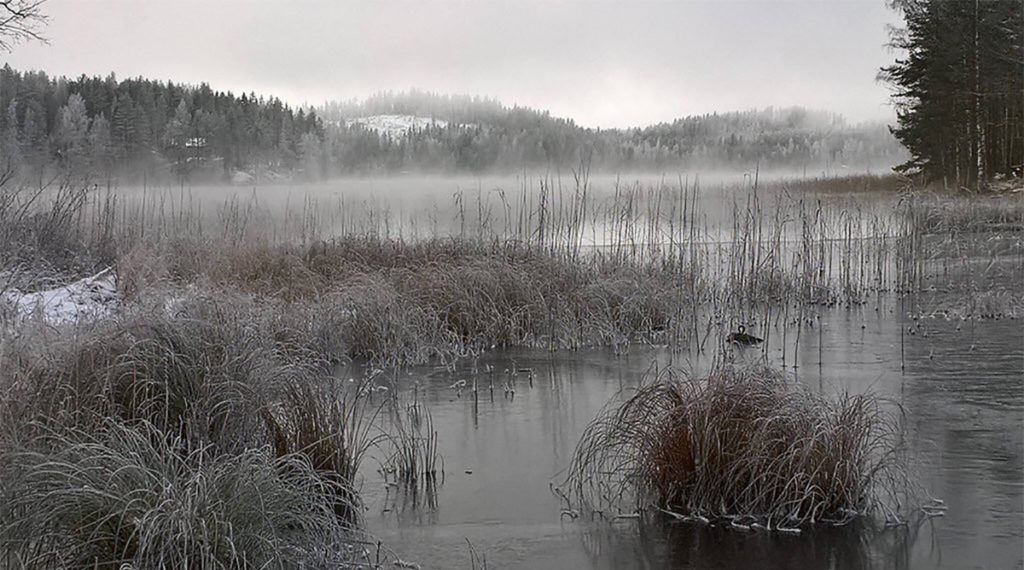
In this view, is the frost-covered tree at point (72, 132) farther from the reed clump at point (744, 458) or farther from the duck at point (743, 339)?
the reed clump at point (744, 458)

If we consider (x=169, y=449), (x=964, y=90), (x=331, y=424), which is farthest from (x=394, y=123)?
(x=169, y=449)

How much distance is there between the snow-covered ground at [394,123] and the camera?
219ft

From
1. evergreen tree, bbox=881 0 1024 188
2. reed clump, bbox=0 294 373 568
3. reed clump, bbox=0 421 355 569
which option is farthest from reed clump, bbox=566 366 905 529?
evergreen tree, bbox=881 0 1024 188

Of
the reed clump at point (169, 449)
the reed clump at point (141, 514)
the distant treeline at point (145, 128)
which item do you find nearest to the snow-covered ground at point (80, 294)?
the reed clump at point (169, 449)

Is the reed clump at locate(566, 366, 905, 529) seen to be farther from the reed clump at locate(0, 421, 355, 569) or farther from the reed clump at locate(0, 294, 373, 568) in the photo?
the reed clump at locate(0, 421, 355, 569)

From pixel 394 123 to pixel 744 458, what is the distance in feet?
230

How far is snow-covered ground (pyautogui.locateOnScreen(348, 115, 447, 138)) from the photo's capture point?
219ft

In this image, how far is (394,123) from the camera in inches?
2881

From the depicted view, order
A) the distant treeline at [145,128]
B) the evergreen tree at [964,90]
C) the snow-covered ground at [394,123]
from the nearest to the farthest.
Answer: the evergreen tree at [964,90]
the distant treeline at [145,128]
the snow-covered ground at [394,123]

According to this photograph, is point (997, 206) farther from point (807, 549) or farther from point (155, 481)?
point (155, 481)

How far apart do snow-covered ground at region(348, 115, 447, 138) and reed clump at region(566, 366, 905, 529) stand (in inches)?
2310

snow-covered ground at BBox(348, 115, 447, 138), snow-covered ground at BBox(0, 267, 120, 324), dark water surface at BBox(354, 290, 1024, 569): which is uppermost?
snow-covered ground at BBox(348, 115, 447, 138)

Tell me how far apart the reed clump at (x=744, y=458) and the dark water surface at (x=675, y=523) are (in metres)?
0.21

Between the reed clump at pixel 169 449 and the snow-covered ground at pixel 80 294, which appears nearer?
the reed clump at pixel 169 449
